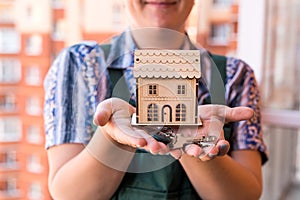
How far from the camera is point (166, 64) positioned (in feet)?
1.33

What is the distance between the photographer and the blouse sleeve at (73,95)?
0.55 meters

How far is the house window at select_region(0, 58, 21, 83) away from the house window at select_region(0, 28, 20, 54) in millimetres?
22

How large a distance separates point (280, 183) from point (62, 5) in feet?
2.21

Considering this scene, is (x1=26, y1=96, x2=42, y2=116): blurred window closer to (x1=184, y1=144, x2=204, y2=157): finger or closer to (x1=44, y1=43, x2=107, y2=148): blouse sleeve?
(x1=44, y1=43, x2=107, y2=148): blouse sleeve

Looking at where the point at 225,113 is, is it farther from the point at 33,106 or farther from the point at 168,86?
the point at 33,106

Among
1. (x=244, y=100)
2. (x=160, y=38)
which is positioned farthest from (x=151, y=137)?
(x=244, y=100)

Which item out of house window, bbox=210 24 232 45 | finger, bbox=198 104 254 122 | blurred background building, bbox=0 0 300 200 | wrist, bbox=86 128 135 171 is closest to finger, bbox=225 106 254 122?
finger, bbox=198 104 254 122

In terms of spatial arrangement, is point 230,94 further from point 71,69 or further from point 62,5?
point 62,5

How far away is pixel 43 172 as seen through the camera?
992mm

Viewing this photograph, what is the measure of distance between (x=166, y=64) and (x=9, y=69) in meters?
0.64

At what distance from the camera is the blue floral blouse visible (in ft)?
1.79

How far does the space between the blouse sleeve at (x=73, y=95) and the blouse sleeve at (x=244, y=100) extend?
179 millimetres

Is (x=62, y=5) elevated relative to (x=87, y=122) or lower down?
elevated

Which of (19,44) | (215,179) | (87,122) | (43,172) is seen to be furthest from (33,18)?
(215,179)
